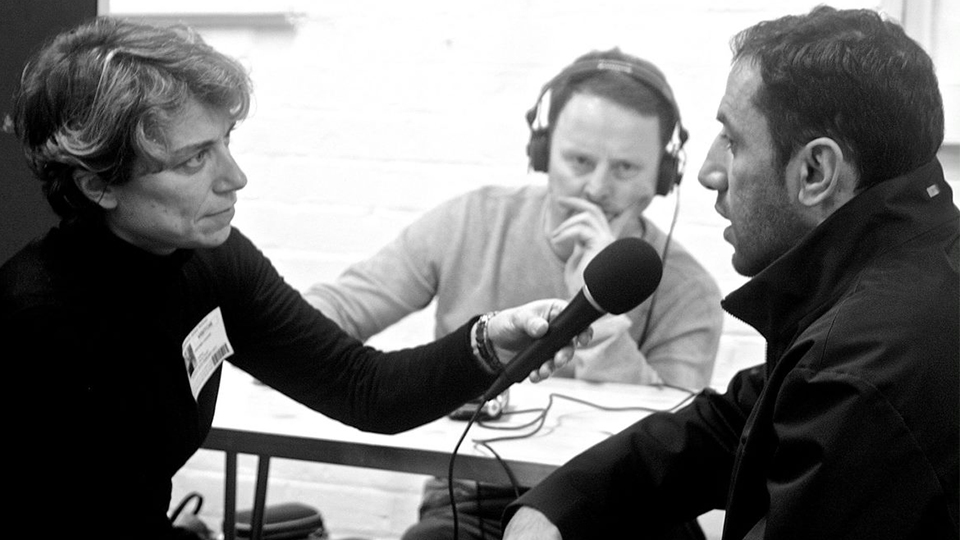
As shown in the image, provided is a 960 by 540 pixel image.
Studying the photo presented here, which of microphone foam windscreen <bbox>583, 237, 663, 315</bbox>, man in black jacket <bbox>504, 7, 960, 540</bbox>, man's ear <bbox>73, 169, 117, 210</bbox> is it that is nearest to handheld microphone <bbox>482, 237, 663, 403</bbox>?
microphone foam windscreen <bbox>583, 237, 663, 315</bbox>

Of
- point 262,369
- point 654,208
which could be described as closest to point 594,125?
point 654,208

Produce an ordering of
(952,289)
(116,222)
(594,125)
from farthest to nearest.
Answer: (594,125) < (116,222) < (952,289)

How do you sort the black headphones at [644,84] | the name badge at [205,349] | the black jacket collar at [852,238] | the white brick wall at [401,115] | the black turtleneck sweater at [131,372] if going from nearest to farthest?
the black jacket collar at [852,238] → the black turtleneck sweater at [131,372] → the name badge at [205,349] → the black headphones at [644,84] → the white brick wall at [401,115]

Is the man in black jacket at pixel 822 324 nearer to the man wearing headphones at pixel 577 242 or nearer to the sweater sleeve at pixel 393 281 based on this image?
the man wearing headphones at pixel 577 242

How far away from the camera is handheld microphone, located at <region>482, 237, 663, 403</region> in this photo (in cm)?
111

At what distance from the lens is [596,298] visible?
3.65 feet

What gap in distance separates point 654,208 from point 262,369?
3.56 ft

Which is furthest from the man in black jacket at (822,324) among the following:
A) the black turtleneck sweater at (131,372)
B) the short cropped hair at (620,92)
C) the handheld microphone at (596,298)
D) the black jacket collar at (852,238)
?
the short cropped hair at (620,92)

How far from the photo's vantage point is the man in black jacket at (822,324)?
813 millimetres

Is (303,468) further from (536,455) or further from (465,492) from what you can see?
(536,455)

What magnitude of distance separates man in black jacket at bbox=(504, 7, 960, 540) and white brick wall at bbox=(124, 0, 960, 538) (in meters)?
1.06

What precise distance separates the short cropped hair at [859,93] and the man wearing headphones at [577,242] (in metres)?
0.87

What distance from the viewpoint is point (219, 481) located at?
2.49 metres

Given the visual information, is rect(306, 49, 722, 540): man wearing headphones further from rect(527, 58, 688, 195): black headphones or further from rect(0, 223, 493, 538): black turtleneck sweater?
rect(0, 223, 493, 538): black turtleneck sweater
